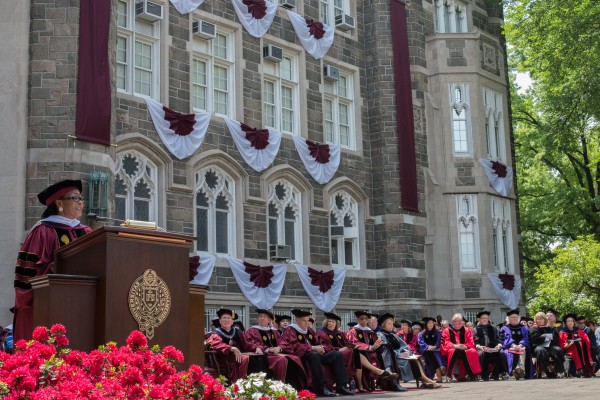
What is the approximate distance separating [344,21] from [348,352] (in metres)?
12.3

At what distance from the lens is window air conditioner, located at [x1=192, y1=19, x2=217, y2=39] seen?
22.2 m

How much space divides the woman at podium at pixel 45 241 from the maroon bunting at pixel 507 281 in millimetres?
22676

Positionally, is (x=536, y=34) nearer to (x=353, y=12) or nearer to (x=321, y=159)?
(x=353, y=12)

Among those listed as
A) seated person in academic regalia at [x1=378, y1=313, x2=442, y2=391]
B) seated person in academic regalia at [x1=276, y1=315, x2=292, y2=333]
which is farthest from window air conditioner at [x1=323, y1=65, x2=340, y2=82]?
seated person in academic regalia at [x1=276, y1=315, x2=292, y2=333]

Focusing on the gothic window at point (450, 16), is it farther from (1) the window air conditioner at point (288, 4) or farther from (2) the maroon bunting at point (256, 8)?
(2) the maroon bunting at point (256, 8)

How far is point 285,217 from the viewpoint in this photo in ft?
79.6

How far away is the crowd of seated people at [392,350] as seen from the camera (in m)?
16.4

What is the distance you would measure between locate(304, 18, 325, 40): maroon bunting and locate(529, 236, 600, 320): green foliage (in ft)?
42.5

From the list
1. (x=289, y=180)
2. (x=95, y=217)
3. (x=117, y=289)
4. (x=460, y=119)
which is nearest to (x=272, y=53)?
(x=289, y=180)

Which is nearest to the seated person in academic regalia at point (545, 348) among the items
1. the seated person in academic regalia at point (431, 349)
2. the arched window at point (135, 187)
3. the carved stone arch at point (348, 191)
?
the seated person in academic regalia at point (431, 349)

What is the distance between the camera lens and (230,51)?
23.2 metres

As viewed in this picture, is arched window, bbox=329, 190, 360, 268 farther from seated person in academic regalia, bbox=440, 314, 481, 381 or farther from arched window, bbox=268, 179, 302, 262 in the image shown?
seated person in academic regalia, bbox=440, 314, 481, 381

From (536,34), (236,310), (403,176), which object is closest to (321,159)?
(403,176)

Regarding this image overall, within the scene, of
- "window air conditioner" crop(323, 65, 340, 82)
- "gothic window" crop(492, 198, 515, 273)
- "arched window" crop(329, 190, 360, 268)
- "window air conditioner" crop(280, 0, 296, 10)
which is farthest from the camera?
"gothic window" crop(492, 198, 515, 273)
